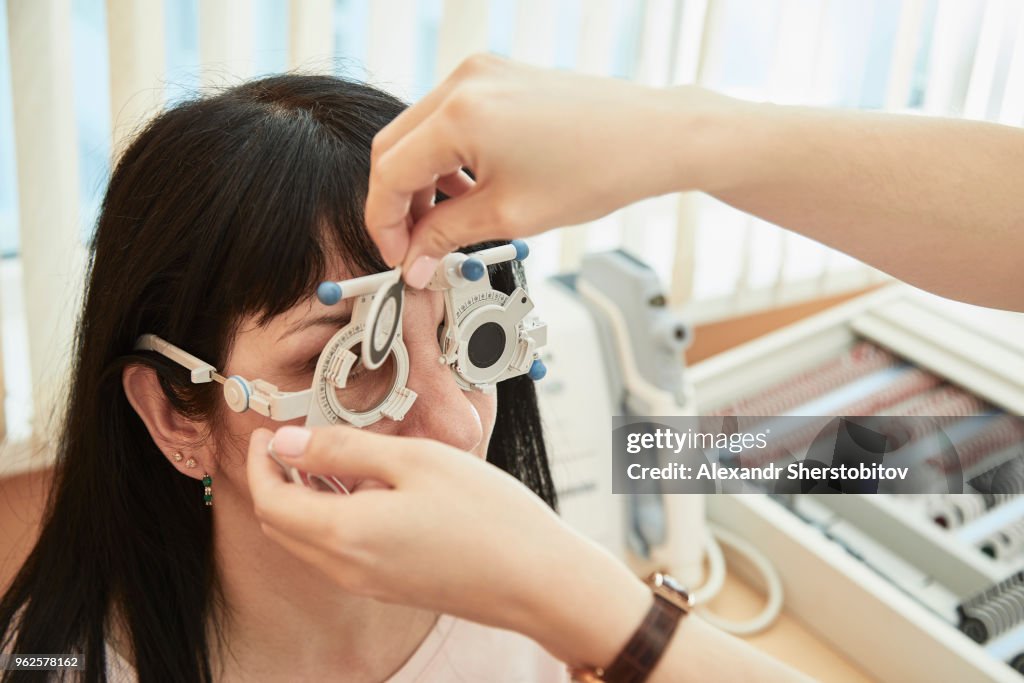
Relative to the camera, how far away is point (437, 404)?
84 centimetres

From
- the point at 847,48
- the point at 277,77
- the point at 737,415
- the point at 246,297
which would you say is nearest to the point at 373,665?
the point at 246,297

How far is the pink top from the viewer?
107 centimetres

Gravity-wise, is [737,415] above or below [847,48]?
below

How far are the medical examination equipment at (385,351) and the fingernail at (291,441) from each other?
2cm

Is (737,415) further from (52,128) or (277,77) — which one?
(52,128)

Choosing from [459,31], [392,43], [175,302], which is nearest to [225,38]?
[392,43]

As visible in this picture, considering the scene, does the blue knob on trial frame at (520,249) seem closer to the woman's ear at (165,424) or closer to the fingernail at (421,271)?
the fingernail at (421,271)

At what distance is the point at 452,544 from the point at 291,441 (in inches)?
5.8

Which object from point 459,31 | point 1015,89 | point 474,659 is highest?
point 459,31

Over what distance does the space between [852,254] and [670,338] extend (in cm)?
68

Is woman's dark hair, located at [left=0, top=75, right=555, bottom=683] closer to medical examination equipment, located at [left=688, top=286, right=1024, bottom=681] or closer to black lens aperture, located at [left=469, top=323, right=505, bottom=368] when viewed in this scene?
black lens aperture, located at [left=469, top=323, right=505, bottom=368]

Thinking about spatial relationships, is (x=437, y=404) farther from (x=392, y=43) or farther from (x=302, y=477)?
(x=392, y=43)

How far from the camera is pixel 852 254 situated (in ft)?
2.71

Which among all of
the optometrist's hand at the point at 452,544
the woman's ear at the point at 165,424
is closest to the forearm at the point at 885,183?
the optometrist's hand at the point at 452,544
